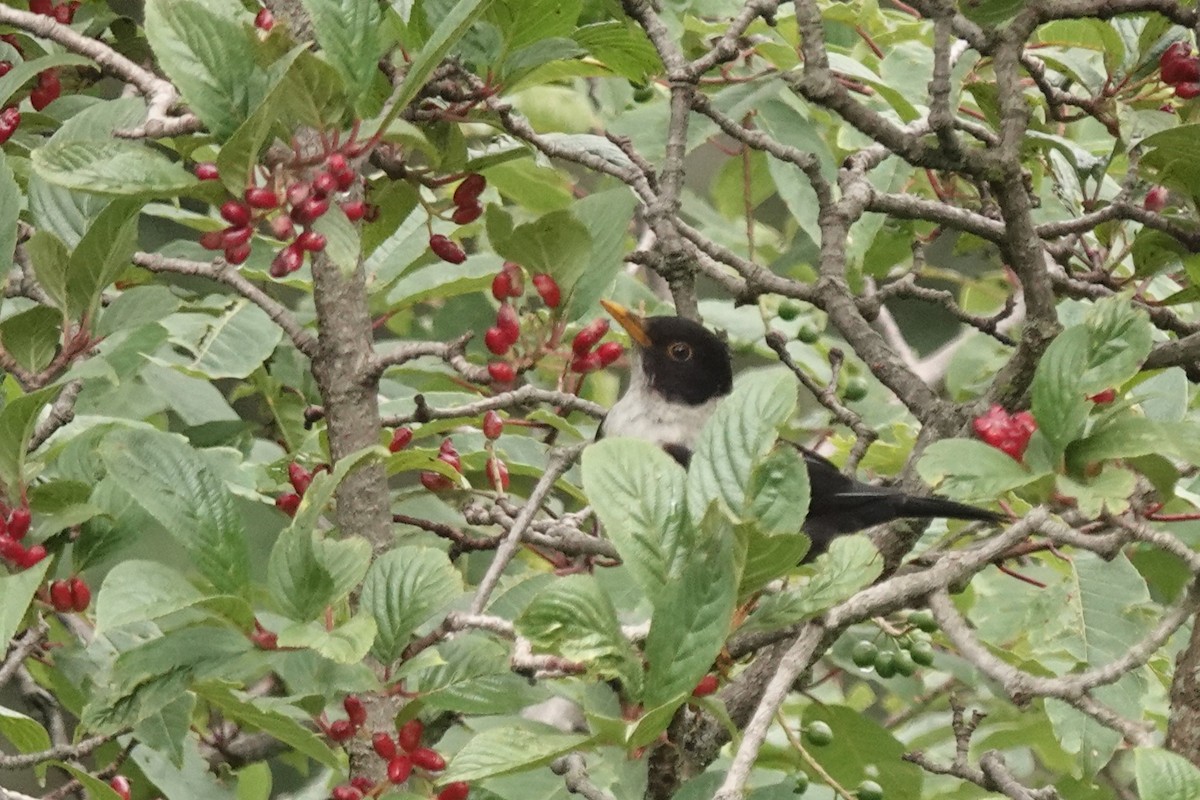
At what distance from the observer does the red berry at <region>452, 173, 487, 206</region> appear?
9.36 feet

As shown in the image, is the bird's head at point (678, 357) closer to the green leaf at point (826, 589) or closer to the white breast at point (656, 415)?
the white breast at point (656, 415)

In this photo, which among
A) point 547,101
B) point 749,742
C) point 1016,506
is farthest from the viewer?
point 547,101

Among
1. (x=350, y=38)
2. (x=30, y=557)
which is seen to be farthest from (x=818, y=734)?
(x=350, y=38)

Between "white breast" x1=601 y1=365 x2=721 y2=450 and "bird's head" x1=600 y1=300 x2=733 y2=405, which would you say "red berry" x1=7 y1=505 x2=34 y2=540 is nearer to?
"bird's head" x1=600 y1=300 x2=733 y2=405

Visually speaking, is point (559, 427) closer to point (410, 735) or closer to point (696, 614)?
point (410, 735)

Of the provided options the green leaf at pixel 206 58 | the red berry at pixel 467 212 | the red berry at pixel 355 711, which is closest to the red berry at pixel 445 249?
the red berry at pixel 467 212

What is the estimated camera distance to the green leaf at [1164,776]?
1832mm

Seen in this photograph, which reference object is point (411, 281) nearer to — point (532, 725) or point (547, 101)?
point (547, 101)

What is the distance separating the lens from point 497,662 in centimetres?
228

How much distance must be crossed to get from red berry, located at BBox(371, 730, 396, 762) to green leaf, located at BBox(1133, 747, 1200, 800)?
1046 mm

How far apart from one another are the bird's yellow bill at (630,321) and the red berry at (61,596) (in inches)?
68.7

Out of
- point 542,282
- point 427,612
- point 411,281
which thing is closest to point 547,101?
point 411,281

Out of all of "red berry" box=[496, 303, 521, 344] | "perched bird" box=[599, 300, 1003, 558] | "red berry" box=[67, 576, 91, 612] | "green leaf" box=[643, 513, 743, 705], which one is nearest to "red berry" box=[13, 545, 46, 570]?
"red berry" box=[67, 576, 91, 612]

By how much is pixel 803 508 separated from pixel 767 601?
0.44 feet
